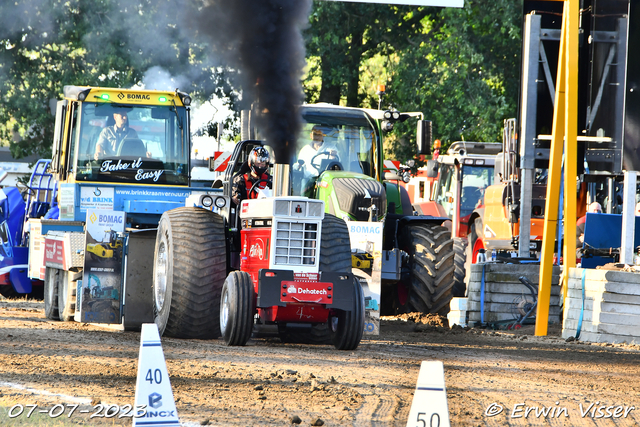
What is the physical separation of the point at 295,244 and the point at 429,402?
491 cm

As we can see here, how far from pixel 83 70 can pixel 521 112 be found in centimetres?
1437

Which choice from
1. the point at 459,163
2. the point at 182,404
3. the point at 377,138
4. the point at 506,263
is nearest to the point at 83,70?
the point at 459,163

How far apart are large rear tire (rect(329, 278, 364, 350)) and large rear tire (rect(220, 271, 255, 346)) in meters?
0.89

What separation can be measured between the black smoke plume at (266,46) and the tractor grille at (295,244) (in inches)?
98.7

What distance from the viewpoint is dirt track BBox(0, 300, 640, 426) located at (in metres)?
5.55

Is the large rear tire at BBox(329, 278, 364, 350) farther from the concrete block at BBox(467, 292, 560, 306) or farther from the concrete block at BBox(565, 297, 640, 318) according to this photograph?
the concrete block at BBox(467, 292, 560, 306)

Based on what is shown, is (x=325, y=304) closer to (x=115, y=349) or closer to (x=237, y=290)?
(x=237, y=290)

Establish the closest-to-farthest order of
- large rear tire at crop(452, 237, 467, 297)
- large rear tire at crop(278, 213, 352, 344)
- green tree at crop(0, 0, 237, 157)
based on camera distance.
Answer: large rear tire at crop(278, 213, 352, 344)
large rear tire at crop(452, 237, 467, 297)
green tree at crop(0, 0, 237, 157)

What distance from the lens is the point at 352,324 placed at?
28.2 feet

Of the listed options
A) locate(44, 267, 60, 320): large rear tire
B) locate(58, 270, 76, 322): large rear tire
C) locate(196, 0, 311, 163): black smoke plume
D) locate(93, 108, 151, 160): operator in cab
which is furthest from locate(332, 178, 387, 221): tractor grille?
locate(44, 267, 60, 320): large rear tire

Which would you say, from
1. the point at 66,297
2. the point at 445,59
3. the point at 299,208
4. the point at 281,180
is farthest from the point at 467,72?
the point at 299,208

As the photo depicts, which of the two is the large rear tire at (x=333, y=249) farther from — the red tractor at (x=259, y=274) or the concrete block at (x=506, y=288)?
the concrete block at (x=506, y=288)

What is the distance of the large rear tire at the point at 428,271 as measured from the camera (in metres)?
11.3

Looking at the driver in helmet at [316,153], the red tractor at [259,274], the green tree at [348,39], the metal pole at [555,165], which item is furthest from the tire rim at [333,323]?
the green tree at [348,39]
